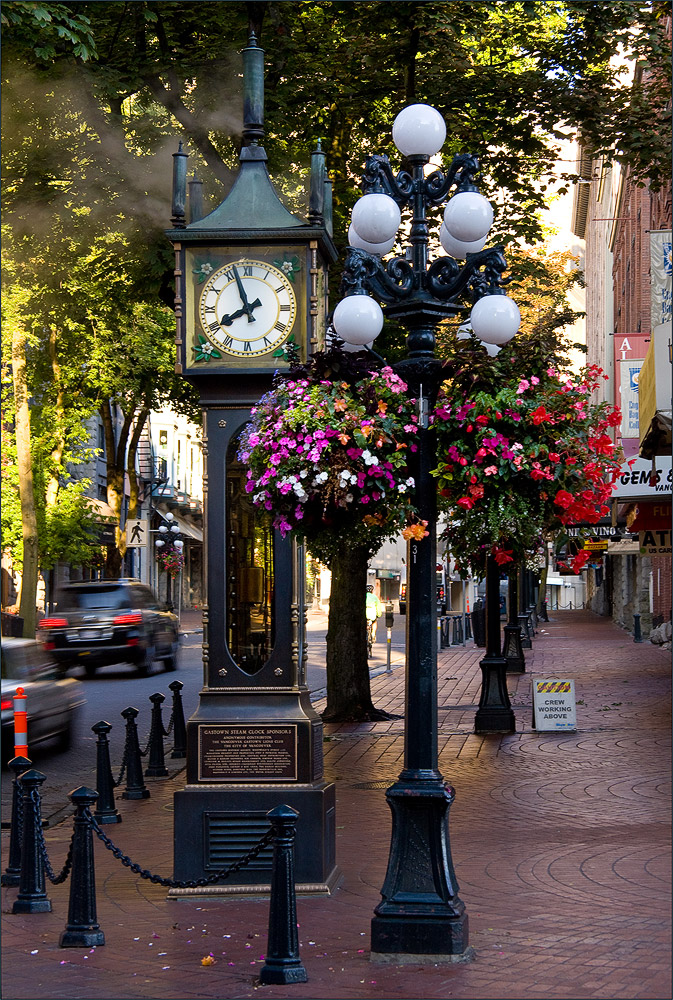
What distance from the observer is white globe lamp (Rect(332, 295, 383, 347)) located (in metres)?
7.07

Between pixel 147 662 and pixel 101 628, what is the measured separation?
1297 millimetres

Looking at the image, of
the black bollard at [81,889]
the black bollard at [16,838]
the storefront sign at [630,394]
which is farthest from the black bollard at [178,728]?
the storefront sign at [630,394]

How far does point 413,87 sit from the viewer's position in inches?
597

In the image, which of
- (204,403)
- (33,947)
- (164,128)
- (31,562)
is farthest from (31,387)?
(33,947)

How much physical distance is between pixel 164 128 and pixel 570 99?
16.1 feet

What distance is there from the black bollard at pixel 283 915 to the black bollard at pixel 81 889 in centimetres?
128

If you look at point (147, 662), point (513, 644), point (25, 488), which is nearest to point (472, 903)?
point (147, 662)

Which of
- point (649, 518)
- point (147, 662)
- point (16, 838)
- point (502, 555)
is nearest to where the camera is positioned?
point (502, 555)

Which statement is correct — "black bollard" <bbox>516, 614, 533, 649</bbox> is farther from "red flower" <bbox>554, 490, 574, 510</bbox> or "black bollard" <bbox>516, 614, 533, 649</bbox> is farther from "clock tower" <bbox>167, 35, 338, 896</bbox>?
"red flower" <bbox>554, 490, 574, 510</bbox>

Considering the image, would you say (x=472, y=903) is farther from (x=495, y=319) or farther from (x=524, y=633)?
(x=524, y=633)

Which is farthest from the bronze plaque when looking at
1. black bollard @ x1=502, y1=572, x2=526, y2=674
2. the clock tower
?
black bollard @ x1=502, y1=572, x2=526, y2=674

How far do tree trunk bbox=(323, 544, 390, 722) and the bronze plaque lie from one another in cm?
952

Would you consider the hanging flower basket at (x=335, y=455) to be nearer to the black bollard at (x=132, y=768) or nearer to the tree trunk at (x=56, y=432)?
the black bollard at (x=132, y=768)

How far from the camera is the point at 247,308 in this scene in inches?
358
